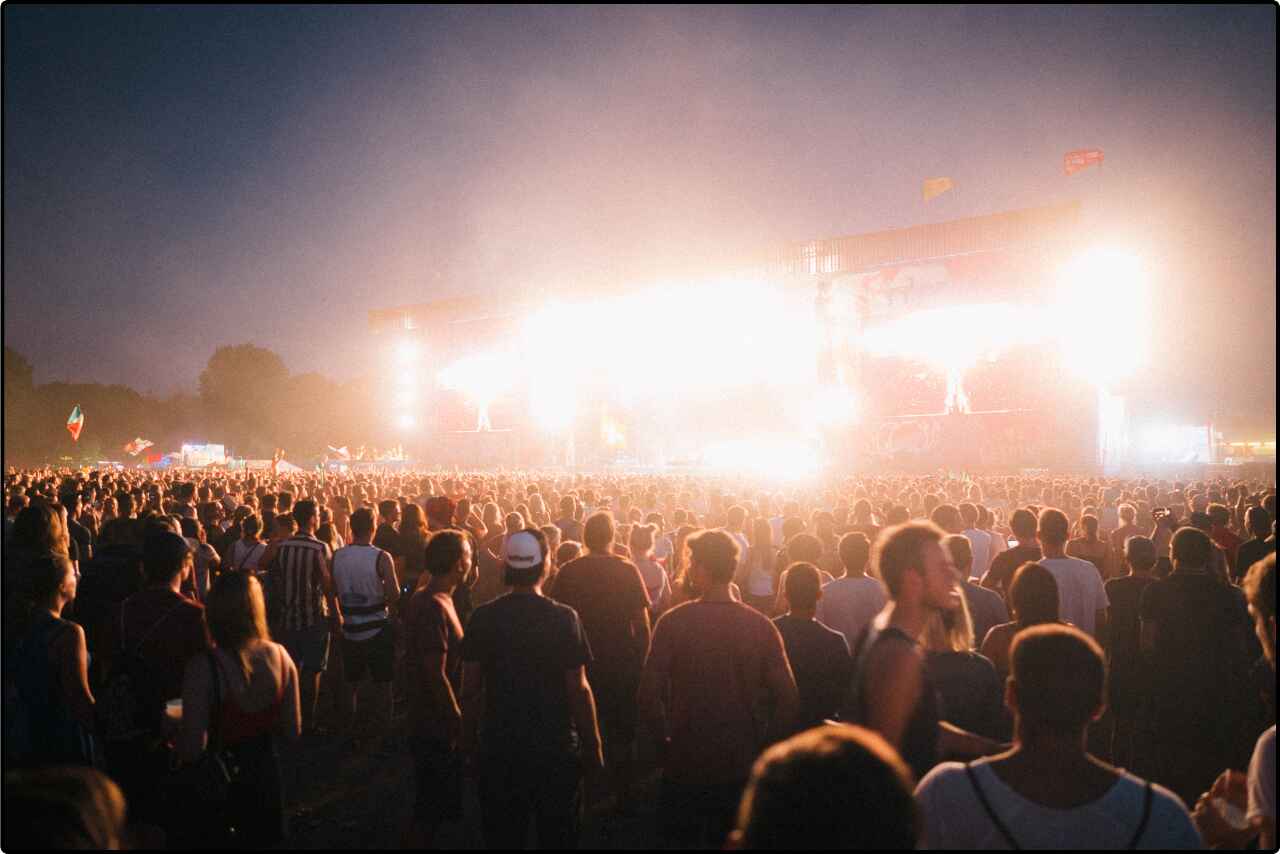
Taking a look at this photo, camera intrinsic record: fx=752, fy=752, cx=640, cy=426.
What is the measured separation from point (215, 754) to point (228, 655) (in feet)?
1.35

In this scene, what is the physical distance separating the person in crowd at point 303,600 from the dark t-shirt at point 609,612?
245cm

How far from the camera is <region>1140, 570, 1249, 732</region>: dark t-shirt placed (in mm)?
4285

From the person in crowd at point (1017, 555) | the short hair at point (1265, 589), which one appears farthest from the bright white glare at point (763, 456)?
the short hair at point (1265, 589)

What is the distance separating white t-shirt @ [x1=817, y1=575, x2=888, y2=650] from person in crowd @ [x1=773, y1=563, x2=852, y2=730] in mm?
680

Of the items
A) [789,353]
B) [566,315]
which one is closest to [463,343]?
[566,315]

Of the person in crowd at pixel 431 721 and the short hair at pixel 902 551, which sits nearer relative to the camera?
the short hair at pixel 902 551

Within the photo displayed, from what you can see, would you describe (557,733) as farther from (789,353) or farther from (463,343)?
(463,343)

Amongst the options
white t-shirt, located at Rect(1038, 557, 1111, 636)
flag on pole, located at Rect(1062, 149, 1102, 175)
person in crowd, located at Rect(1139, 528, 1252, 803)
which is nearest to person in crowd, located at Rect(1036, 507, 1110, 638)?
white t-shirt, located at Rect(1038, 557, 1111, 636)

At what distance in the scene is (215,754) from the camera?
327 centimetres

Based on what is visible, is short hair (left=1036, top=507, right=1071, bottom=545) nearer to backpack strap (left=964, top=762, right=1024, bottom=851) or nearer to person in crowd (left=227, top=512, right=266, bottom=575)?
backpack strap (left=964, top=762, right=1024, bottom=851)

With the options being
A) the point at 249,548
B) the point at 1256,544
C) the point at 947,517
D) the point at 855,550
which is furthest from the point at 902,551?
the point at 249,548

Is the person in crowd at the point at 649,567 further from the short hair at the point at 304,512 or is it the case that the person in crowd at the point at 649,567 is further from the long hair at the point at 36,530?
the long hair at the point at 36,530

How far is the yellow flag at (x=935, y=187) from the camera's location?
42438 millimetres

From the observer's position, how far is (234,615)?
3.36m
